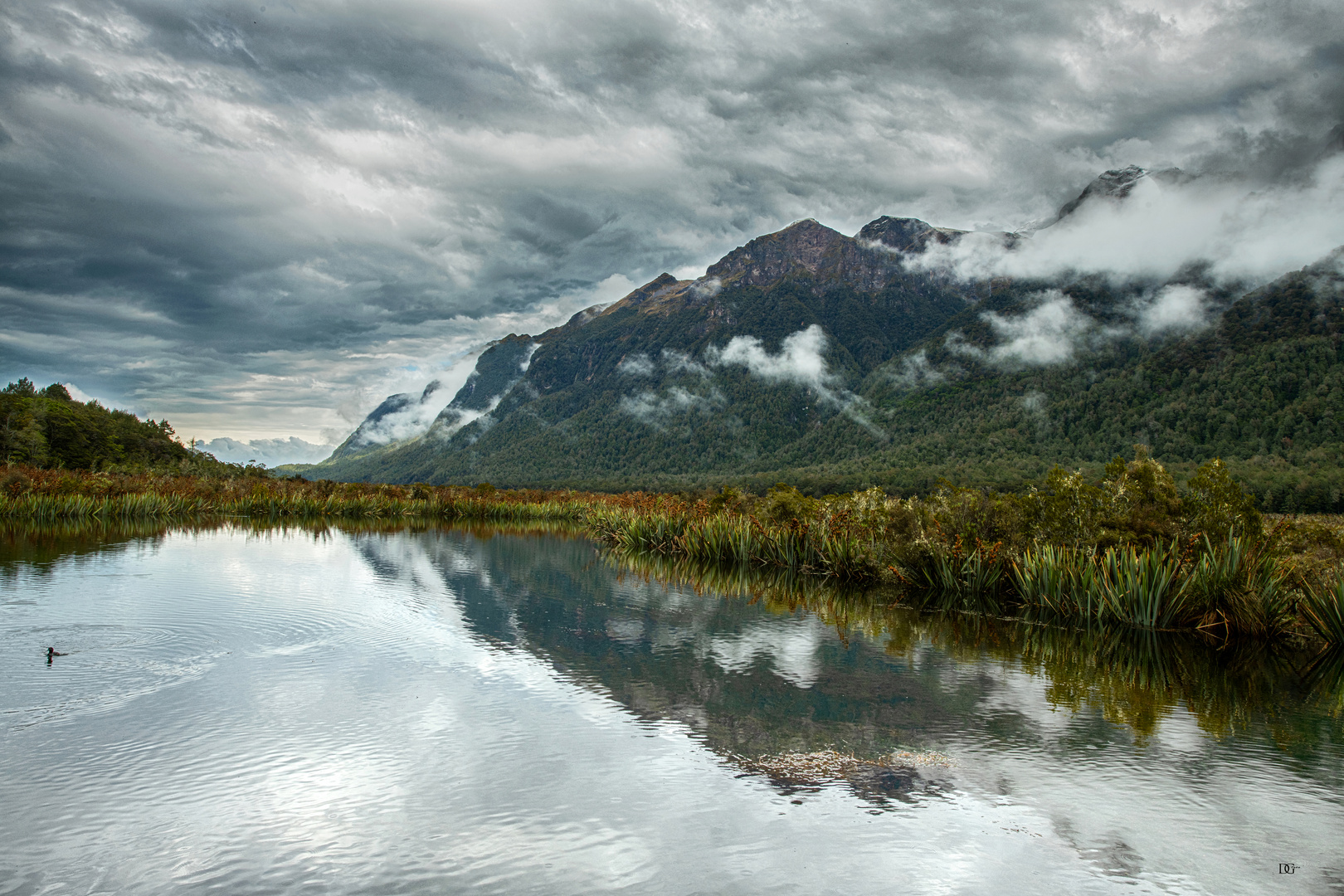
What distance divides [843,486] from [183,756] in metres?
102

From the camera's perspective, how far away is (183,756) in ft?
15.9

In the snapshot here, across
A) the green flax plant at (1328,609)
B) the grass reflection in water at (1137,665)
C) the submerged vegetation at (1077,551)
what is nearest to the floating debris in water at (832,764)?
the grass reflection in water at (1137,665)

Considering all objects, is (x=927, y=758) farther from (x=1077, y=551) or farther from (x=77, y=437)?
(x=77, y=437)

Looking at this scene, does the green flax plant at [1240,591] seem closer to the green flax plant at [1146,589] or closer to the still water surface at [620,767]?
the green flax plant at [1146,589]

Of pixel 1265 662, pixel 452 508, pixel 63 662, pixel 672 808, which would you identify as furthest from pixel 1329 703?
pixel 452 508

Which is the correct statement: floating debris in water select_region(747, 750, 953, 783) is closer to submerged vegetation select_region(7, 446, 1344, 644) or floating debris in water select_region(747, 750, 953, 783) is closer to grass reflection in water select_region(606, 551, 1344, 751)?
grass reflection in water select_region(606, 551, 1344, 751)

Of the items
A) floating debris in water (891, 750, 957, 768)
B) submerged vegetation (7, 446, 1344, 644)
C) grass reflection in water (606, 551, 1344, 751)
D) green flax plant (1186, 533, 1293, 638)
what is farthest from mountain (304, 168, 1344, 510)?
floating debris in water (891, 750, 957, 768)

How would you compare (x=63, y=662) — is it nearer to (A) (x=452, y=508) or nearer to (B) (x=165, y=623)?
(B) (x=165, y=623)

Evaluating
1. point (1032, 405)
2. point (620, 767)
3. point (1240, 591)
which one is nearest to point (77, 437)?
point (620, 767)

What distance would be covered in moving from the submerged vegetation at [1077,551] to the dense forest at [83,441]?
3973cm

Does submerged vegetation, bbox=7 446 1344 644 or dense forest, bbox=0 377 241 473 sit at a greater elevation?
dense forest, bbox=0 377 241 473

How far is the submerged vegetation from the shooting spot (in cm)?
972

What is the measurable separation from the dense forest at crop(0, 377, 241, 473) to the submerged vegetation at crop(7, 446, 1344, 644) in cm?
3973

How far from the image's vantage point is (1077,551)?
1161 centimetres
